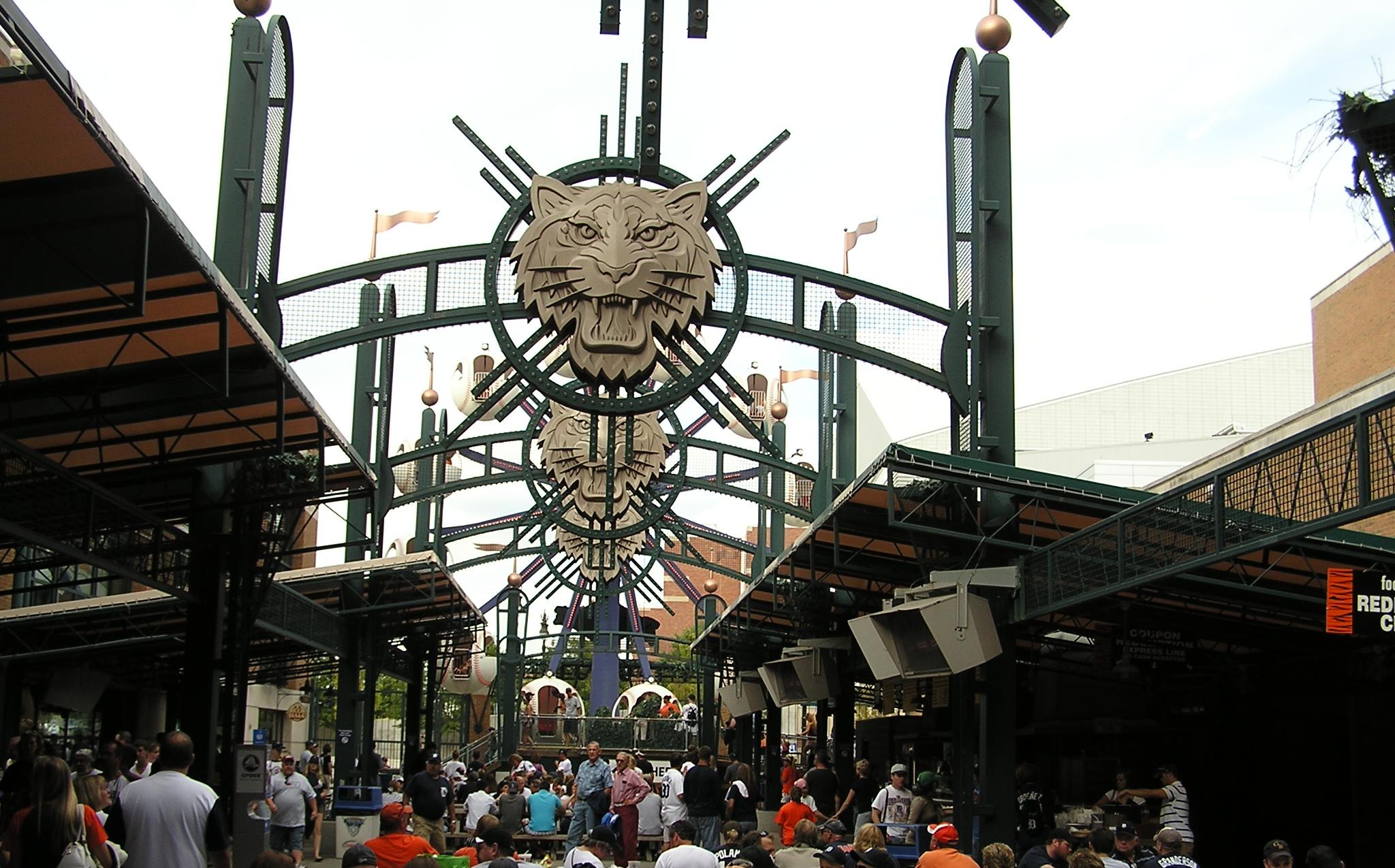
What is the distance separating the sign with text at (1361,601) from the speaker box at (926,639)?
20.7 ft

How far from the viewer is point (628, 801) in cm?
2209

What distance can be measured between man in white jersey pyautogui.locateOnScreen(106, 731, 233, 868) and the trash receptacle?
57.4ft

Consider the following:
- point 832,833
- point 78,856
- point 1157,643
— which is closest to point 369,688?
point 1157,643

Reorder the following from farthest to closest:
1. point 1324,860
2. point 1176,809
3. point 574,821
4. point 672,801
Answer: point 574,821 < point 672,801 < point 1176,809 < point 1324,860

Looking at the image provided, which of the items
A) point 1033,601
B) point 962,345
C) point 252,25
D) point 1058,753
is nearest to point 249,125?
point 252,25

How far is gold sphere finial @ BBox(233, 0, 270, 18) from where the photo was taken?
21391mm

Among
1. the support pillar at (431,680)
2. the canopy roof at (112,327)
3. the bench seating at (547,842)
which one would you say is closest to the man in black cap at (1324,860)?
the canopy roof at (112,327)

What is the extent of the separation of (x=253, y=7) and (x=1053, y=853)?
15.5 metres

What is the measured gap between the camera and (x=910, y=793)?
19328mm

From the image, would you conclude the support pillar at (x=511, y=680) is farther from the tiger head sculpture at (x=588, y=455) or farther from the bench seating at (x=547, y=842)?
the bench seating at (x=547, y=842)

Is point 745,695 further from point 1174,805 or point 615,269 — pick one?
point 1174,805

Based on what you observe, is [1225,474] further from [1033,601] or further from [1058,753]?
[1058,753]

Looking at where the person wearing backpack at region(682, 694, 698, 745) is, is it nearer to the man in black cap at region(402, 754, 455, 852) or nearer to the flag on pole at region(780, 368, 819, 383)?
the flag on pole at region(780, 368, 819, 383)

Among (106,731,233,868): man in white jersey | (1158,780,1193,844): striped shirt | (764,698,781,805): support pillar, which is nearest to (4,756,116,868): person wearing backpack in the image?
(106,731,233,868): man in white jersey
